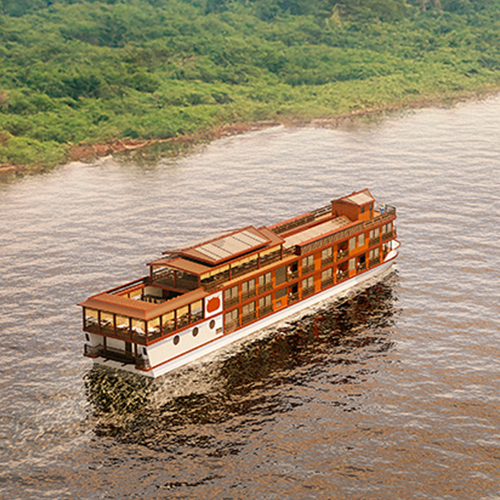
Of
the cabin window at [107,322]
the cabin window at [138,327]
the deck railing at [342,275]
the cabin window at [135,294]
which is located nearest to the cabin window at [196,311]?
the cabin window at [138,327]

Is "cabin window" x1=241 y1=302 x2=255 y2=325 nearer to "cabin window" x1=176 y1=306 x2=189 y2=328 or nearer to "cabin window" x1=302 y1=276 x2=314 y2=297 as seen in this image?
"cabin window" x1=176 y1=306 x2=189 y2=328

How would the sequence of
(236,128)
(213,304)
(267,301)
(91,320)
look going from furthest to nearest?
(236,128), (267,301), (213,304), (91,320)

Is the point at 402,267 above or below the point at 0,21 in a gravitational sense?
below

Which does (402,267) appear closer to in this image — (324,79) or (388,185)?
(388,185)

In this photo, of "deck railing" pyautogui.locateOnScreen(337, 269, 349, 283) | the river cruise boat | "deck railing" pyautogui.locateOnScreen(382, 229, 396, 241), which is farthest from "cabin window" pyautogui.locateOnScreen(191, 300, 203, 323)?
"deck railing" pyautogui.locateOnScreen(382, 229, 396, 241)

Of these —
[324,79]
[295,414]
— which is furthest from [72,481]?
[324,79]

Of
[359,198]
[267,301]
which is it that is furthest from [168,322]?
[359,198]

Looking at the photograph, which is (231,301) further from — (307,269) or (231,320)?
(307,269)
